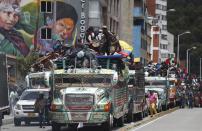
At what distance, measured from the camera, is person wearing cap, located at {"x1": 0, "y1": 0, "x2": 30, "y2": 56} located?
247 feet

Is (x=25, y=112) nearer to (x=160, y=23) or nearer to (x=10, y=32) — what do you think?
(x=10, y=32)

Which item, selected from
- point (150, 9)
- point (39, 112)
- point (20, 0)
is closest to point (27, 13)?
point (20, 0)

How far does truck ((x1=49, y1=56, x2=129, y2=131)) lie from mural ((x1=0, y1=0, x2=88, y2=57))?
48.9m

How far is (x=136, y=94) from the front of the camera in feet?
115

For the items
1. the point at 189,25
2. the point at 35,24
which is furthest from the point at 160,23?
the point at 35,24

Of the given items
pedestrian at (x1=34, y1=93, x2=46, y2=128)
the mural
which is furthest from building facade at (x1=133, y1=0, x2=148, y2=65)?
pedestrian at (x1=34, y1=93, x2=46, y2=128)

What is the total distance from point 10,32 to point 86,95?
173 ft

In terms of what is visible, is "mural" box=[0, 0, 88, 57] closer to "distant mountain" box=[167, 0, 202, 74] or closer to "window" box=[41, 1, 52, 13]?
"window" box=[41, 1, 52, 13]

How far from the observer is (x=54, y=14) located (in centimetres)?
7744

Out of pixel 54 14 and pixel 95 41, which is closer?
pixel 95 41

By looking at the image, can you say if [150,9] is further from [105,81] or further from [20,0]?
[105,81]

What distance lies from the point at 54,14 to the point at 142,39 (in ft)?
117

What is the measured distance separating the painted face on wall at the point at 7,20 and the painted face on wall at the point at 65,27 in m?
4.85


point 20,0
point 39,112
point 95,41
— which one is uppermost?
point 20,0
